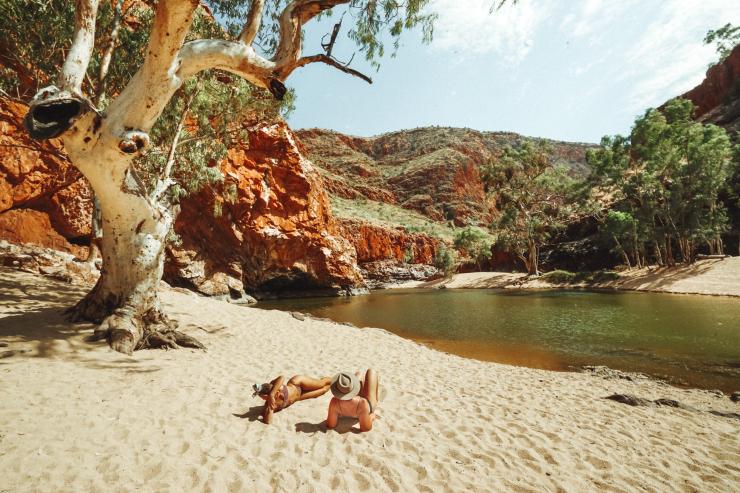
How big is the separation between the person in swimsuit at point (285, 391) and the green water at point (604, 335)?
5.42m

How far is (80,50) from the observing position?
5270 millimetres

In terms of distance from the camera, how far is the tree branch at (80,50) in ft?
16.5

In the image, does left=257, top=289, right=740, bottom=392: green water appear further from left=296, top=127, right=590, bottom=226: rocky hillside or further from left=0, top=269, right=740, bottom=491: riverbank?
left=296, top=127, right=590, bottom=226: rocky hillside

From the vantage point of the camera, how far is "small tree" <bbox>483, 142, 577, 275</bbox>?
3812 centimetres

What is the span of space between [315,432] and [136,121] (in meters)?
5.12

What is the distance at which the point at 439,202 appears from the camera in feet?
221

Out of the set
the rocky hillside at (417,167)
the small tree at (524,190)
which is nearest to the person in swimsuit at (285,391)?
the small tree at (524,190)

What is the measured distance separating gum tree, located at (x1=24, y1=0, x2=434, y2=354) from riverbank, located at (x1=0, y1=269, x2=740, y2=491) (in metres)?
0.74

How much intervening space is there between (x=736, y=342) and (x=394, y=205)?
58317mm

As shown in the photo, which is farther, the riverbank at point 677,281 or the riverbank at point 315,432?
the riverbank at point 677,281

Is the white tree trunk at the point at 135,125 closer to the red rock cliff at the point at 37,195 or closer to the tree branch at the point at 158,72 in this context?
the tree branch at the point at 158,72

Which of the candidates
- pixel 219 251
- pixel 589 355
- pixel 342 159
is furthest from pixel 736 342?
pixel 342 159

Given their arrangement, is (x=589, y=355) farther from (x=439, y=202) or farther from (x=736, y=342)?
(x=439, y=202)

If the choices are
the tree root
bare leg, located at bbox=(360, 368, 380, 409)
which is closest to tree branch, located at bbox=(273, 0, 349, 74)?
bare leg, located at bbox=(360, 368, 380, 409)
